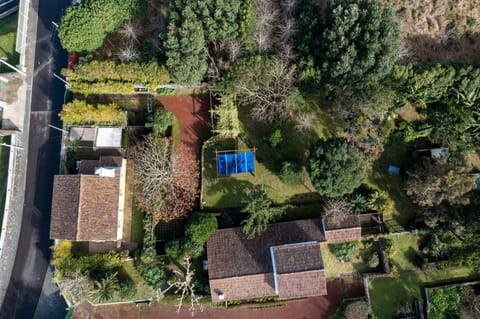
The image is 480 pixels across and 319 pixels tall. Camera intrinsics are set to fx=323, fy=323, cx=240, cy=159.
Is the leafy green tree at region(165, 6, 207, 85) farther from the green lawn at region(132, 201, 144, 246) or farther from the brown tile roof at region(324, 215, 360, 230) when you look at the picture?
the brown tile roof at region(324, 215, 360, 230)

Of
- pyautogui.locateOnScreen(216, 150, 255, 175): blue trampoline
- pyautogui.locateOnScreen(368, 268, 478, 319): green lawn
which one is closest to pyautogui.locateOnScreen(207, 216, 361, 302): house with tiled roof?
pyautogui.locateOnScreen(216, 150, 255, 175): blue trampoline

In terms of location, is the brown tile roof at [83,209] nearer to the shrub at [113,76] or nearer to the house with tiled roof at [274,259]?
the shrub at [113,76]

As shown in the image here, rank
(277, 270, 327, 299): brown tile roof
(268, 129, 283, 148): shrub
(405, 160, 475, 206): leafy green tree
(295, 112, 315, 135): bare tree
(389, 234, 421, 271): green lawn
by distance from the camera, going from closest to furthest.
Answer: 1. (405, 160, 475, 206): leafy green tree
2. (277, 270, 327, 299): brown tile roof
3. (268, 129, 283, 148): shrub
4. (389, 234, 421, 271): green lawn
5. (295, 112, 315, 135): bare tree

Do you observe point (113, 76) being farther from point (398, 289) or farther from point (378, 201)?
point (398, 289)

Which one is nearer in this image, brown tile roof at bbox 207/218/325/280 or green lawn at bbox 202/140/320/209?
brown tile roof at bbox 207/218/325/280

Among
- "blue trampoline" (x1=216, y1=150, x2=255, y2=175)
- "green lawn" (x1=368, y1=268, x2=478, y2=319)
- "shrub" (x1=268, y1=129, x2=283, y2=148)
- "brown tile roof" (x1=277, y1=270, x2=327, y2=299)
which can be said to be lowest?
"green lawn" (x1=368, y1=268, x2=478, y2=319)

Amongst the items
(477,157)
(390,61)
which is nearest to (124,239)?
(390,61)

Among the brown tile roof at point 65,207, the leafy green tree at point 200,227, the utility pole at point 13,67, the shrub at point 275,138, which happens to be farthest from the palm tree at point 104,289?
the utility pole at point 13,67
